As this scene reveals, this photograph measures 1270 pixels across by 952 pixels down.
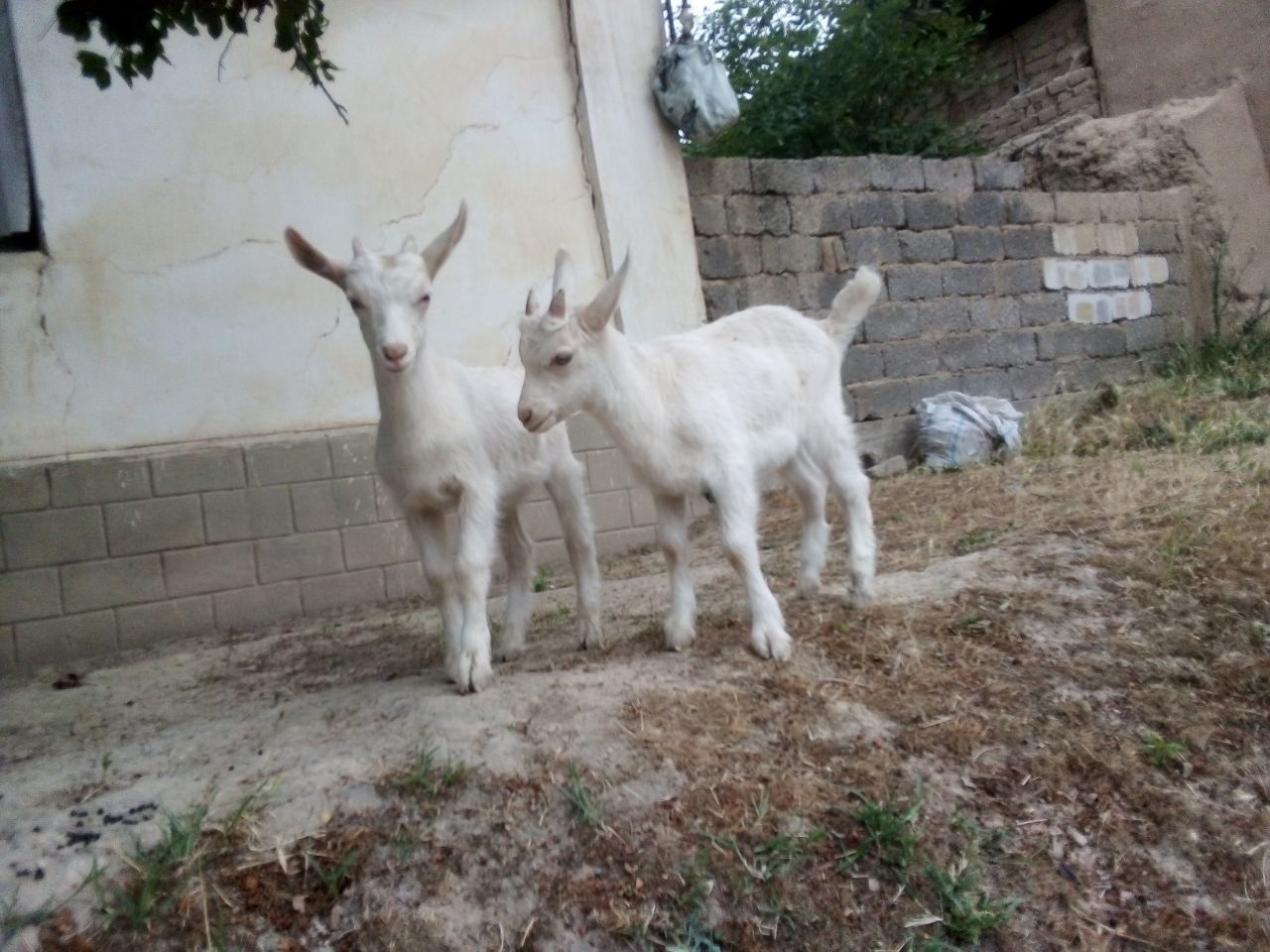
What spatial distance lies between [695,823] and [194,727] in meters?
1.74

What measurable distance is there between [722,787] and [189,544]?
3.40 m

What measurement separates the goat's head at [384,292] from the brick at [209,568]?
2377 millimetres

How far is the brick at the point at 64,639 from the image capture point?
483cm

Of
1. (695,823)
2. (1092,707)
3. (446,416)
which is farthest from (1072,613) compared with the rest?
(446,416)

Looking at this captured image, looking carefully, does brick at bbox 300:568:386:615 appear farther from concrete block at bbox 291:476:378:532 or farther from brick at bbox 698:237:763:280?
brick at bbox 698:237:763:280

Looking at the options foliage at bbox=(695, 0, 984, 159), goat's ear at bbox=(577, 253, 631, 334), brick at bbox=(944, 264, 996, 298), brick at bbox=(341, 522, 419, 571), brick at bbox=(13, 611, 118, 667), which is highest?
foliage at bbox=(695, 0, 984, 159)

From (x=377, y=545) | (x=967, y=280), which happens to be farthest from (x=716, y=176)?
(x=377, y=545)

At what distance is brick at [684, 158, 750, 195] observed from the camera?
6.57 metres

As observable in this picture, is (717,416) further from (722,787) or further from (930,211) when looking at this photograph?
(930,211)

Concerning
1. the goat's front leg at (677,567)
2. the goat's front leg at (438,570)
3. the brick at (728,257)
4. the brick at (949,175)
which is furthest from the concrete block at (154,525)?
the brick at (949,175)

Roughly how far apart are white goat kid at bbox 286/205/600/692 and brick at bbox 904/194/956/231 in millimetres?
4555

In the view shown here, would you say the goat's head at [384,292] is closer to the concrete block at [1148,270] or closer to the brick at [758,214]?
the brick at [758,214]

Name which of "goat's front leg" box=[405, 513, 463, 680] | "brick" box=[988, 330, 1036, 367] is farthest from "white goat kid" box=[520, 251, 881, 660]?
"brick" box=[988, 330, 1036, 367]

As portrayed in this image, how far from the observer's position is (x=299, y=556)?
5355 millimetres
